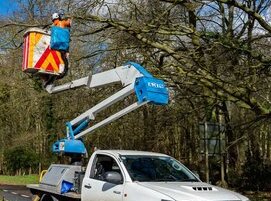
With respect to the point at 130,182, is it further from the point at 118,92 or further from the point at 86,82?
the point at 86,82

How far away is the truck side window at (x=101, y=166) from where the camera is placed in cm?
911

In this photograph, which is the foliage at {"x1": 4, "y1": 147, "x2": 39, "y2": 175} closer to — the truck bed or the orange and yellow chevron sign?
the truck bed

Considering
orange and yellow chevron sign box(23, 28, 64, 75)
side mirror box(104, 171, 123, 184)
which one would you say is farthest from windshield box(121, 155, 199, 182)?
orange and yellow chevron sign box(23, 28, 64, 75)

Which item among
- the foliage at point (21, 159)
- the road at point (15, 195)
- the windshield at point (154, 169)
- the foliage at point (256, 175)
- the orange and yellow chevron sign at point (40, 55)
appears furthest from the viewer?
the foliage at point (21, 159)

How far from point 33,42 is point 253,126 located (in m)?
7.29

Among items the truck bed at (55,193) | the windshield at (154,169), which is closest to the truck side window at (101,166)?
the windshield at (154,169)

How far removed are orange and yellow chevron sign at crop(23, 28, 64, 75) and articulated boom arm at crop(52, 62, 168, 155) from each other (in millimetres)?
825

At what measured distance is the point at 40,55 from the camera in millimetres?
10062

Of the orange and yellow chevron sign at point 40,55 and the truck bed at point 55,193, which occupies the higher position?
the orange and yellow chevron sign at point 40,55

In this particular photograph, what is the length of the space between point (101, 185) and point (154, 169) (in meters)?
1.00

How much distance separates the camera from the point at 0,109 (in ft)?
124

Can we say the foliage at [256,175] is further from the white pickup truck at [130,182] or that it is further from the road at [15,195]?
the white pickup truck at [130,182]

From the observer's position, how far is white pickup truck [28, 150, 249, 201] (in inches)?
298

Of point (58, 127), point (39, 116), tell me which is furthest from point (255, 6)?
point (39, 116)
